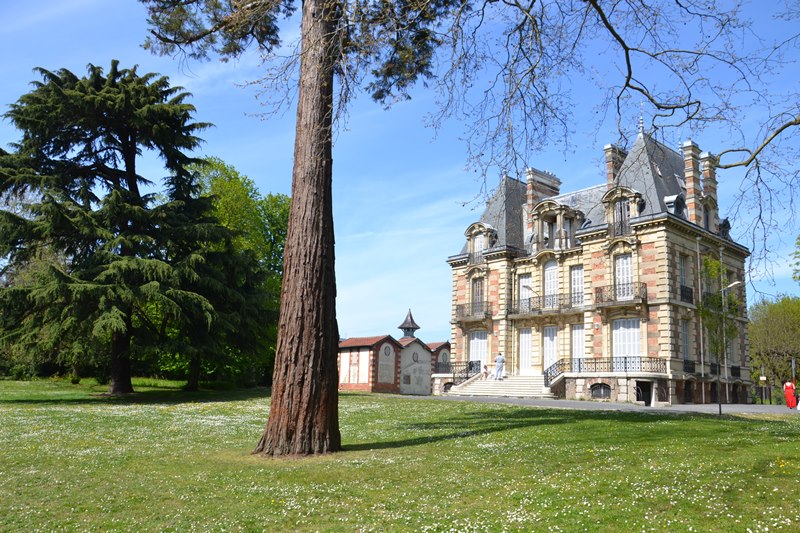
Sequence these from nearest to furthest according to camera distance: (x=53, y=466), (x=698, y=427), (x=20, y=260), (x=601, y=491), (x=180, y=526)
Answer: (x=180, y=526) < (x=601, y=491) < (x=53, y=466) < (x=698, y=427) < (x=20, y=260)

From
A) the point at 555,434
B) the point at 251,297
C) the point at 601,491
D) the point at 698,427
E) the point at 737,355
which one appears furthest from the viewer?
the point at 737,355

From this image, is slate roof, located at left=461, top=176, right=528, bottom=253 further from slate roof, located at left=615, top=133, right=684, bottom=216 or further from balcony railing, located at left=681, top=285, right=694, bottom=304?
balcony railing, located at left=681, top=285, right=694, bottom=304

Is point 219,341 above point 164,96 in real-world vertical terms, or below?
below

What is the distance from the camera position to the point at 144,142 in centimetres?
2673

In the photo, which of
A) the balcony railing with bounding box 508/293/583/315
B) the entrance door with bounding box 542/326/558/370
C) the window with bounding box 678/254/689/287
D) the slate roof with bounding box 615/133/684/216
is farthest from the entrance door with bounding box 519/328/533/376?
the slate roof with bounding box 615/133/684/216

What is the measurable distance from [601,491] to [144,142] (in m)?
25.0

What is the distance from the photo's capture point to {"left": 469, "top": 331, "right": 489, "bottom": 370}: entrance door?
121ft

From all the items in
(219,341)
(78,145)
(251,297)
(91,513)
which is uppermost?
(78,145)

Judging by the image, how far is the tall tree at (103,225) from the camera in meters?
22.6

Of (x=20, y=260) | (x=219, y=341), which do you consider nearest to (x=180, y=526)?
(x=219, y=341)

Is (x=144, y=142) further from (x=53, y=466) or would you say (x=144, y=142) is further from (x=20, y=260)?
(x=53, y=466)

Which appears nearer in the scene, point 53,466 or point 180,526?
point 180,526

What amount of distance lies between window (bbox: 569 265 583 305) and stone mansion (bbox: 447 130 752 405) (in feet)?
0.18

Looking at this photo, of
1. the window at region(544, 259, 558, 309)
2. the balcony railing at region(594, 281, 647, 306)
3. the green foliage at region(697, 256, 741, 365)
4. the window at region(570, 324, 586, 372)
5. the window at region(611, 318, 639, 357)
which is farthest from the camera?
the window at region(544, 259, 558, 309)
